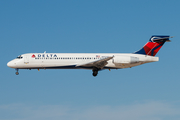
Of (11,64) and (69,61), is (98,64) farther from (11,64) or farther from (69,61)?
(11,64)

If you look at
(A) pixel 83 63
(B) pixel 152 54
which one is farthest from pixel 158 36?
(A) pixel 83 63

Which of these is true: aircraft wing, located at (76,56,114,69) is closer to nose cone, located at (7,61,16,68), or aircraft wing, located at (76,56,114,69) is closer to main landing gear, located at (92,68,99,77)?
main landing gear, located at (92,68,99,77)

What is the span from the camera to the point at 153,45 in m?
46.7

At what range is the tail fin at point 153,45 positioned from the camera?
46.4m

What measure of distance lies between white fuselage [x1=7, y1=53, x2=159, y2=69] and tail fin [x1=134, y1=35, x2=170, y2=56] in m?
2.79

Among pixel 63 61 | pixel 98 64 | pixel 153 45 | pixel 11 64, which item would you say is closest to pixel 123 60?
pixel 98 64

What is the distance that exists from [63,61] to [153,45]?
14483 millimetres

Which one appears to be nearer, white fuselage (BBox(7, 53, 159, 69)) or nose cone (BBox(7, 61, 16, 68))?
white fuselage (BBox(7, 53, 159, 69))

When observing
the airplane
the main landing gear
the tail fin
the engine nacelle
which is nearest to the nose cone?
the airplane

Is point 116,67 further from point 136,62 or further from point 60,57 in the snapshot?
point 60,57

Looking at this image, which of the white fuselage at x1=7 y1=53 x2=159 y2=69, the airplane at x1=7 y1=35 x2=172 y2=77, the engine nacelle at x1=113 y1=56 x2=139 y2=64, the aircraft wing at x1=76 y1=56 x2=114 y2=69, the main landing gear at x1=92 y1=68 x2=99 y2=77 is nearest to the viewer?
the aircraft wing at x1=76 y1=56 x2=114 y2=69

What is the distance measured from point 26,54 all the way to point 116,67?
539 inches

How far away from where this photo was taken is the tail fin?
4641cm

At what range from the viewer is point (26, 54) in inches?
1752
